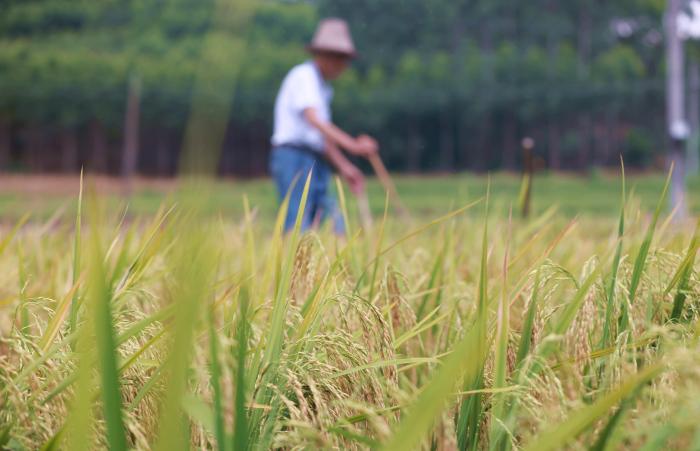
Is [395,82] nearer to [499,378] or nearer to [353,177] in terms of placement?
[353,177]

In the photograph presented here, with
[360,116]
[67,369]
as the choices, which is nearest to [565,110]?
[360,116]

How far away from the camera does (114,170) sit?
33.6 m

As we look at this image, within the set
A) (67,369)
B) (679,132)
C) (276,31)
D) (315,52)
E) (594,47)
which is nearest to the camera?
(67,369)

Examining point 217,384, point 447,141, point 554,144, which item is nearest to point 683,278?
point 217,384

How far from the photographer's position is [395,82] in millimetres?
34750

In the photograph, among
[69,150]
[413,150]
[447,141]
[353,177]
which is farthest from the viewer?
[413,150]

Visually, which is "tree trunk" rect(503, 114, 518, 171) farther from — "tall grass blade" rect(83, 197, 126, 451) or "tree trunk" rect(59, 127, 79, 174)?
"tall grass blade" rect(83, 197, 126, 451)

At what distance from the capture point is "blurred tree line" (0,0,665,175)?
3153 centimetres

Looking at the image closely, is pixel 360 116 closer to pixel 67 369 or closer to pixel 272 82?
pixel 272 82

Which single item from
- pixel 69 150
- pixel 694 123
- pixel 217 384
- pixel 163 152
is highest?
pixel 217 384

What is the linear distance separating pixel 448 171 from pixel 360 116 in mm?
4514

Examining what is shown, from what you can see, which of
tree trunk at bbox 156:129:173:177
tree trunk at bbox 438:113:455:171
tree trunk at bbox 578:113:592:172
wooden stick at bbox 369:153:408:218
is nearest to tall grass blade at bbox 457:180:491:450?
wooden stick at bbox 369:153:408:218

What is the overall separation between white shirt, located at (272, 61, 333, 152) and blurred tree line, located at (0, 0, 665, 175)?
84.3ft

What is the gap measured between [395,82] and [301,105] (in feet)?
103
